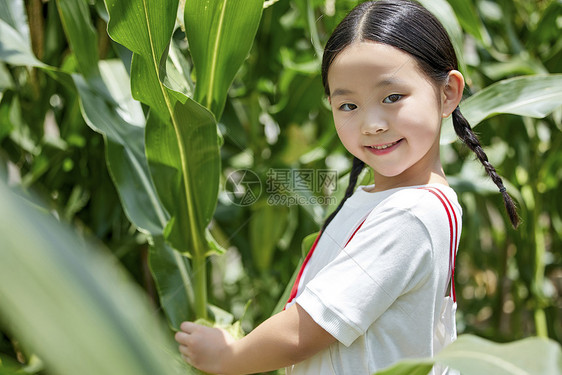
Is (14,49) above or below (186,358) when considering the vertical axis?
above

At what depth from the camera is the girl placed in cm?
45

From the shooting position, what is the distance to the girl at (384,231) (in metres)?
0.45

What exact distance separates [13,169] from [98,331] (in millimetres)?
940

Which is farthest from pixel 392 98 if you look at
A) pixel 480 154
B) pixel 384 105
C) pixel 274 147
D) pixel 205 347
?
pixel 274 147

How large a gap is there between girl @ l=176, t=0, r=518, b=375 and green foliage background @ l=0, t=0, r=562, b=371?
→ 25cm

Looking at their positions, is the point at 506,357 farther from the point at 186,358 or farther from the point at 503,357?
the point at 186,358

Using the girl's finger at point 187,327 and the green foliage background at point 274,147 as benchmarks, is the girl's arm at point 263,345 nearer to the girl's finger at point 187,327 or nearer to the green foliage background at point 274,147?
the girl's finger at point 187,327

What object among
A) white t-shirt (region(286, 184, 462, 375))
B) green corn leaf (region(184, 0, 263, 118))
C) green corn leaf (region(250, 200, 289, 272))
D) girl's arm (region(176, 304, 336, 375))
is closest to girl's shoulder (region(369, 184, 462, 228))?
white t-shirt (region(286, 184, 462, 375))

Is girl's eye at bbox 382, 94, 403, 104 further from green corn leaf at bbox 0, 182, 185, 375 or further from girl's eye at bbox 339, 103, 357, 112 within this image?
green corn leaf at bbox 0, 182, 185, 375

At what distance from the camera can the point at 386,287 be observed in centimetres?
45

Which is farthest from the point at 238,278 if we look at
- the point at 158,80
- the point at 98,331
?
the point at 98,331

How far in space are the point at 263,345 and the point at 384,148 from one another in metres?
0.19
